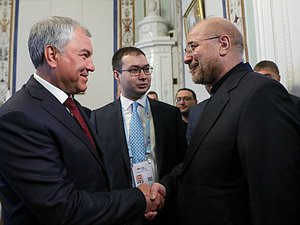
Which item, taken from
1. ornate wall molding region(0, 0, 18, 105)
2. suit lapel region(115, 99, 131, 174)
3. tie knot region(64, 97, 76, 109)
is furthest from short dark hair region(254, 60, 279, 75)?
ornate wall molding region(0, 0, 18, 105)

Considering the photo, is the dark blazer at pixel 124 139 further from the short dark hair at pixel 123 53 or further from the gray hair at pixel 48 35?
the gray hair at pixel 48 35

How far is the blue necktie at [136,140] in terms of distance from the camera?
1945mm

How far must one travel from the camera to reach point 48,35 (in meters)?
1.21

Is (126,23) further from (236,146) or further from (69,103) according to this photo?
(236,146)

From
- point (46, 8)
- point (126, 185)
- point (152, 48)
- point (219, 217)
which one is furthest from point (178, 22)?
point (219, 217)

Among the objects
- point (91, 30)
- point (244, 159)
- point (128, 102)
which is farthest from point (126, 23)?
point (244, 159)

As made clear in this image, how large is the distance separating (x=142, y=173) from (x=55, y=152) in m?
0.75

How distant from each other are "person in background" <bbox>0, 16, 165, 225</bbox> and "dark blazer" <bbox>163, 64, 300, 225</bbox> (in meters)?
0.23

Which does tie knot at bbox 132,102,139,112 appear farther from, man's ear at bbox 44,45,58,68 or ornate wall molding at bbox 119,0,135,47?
ornate wall molding at bbox 119,0,135,47

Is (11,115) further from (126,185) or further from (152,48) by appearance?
(152,48)

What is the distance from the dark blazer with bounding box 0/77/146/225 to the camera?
104cm

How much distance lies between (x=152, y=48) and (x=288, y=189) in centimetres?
520

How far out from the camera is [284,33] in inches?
86.2

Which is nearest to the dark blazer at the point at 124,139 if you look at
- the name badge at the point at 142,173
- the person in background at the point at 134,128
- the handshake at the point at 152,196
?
the person in background at the point at 134,128
